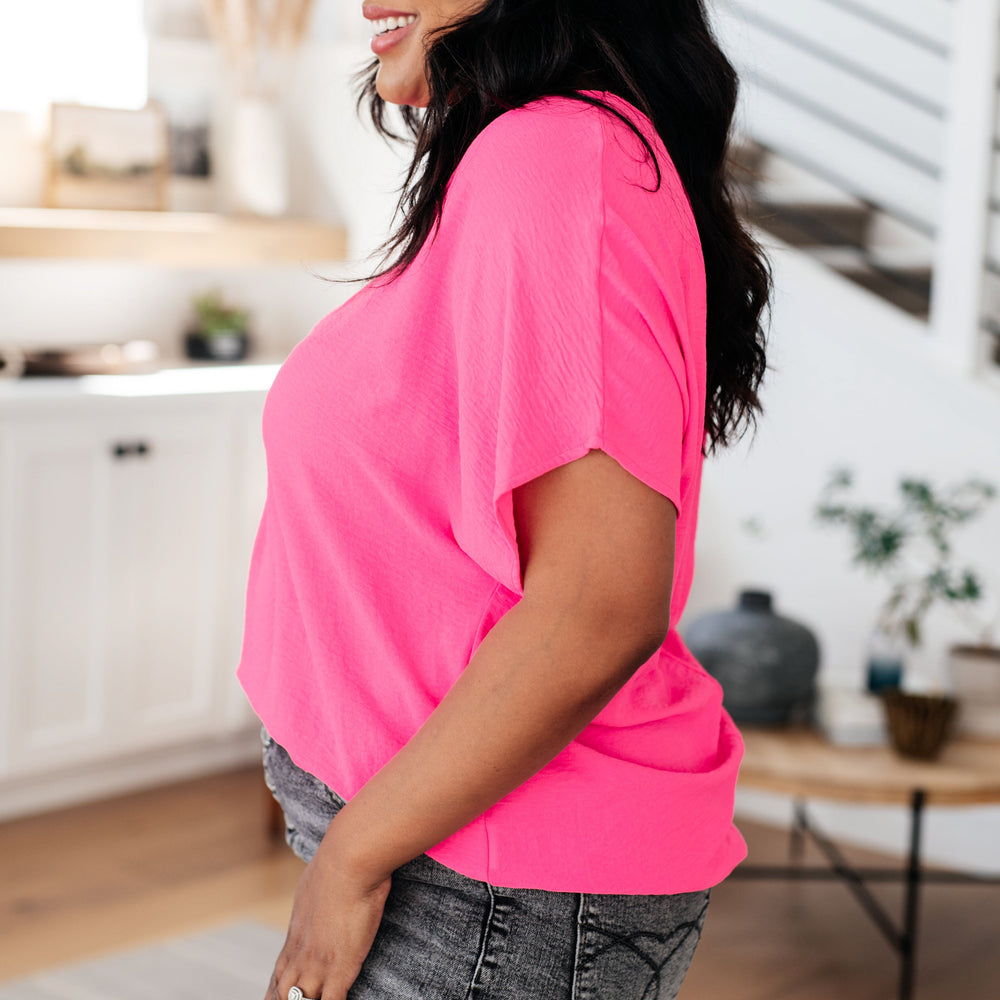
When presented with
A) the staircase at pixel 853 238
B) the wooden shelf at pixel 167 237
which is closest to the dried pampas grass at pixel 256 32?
the wooden shelf at pixel 167 237

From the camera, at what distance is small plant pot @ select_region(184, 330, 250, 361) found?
3414 millimetres

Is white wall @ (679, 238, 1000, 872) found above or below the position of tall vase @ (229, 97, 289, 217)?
below

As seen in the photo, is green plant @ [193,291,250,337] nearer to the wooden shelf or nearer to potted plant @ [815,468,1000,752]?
the wooden shelf

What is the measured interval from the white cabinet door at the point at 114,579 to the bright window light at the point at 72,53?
2.87 ft

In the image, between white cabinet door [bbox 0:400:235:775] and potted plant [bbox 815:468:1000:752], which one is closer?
potted plant [bbox 815:468:1000:752]

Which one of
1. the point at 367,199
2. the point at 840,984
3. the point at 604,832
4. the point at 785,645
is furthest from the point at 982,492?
the point at 604,832

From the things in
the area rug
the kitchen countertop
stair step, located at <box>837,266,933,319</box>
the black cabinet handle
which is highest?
stair step, located at <box>837,266,933,319</box>

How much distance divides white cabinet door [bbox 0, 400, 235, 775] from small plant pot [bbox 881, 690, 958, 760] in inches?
63.0

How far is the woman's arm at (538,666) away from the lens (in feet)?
2.13

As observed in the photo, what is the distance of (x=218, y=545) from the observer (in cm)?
317

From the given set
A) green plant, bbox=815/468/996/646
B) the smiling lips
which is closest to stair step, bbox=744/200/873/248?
green plant, bbox=815/468/996/646

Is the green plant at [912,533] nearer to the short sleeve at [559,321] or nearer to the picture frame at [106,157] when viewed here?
the picture frame at [106,157]

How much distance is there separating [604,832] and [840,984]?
1980 mm

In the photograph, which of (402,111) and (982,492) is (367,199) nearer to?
(982,492)
